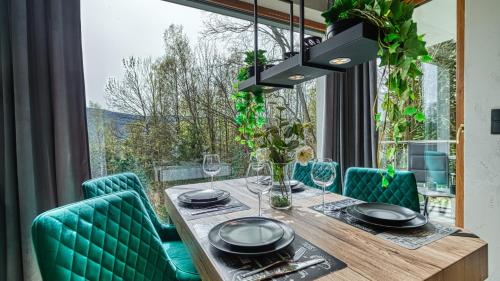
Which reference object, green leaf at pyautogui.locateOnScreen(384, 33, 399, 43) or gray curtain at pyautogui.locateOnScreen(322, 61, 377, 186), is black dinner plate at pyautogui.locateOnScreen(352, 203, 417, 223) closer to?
green leaf at pyautogui.locateOnScreen(384, 33, 399, 43)

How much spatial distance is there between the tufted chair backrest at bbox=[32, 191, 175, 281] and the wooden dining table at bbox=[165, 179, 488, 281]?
172 mm

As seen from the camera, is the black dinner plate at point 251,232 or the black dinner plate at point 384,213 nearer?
the black dinner plate at point 251,232

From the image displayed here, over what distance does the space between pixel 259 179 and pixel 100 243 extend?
0.64 m

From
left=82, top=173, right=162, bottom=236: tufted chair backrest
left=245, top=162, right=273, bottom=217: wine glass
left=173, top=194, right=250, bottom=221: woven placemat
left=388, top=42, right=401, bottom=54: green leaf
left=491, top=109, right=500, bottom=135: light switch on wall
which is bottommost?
left=173, top=194, right=250, bottom=221: woven placemat

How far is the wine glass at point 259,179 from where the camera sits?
110 cm

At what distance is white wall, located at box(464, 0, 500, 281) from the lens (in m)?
1.53

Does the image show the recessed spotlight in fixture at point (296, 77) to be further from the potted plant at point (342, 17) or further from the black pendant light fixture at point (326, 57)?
the potted plant at point (342, 17)

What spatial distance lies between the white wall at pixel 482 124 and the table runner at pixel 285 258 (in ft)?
5.01

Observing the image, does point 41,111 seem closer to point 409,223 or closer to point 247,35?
point 247,35

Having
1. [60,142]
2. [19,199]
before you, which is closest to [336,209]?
[60,142]

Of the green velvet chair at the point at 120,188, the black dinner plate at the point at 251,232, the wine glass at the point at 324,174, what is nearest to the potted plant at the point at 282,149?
the wine glass at the point at 324,174

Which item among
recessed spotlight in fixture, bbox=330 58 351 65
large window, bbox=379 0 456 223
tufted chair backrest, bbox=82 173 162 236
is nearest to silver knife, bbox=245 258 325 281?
recessed spotlight in fixture, bbox=330 58 351 65

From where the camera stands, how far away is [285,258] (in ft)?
2.41

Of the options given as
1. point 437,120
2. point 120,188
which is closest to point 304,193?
point 120,188
